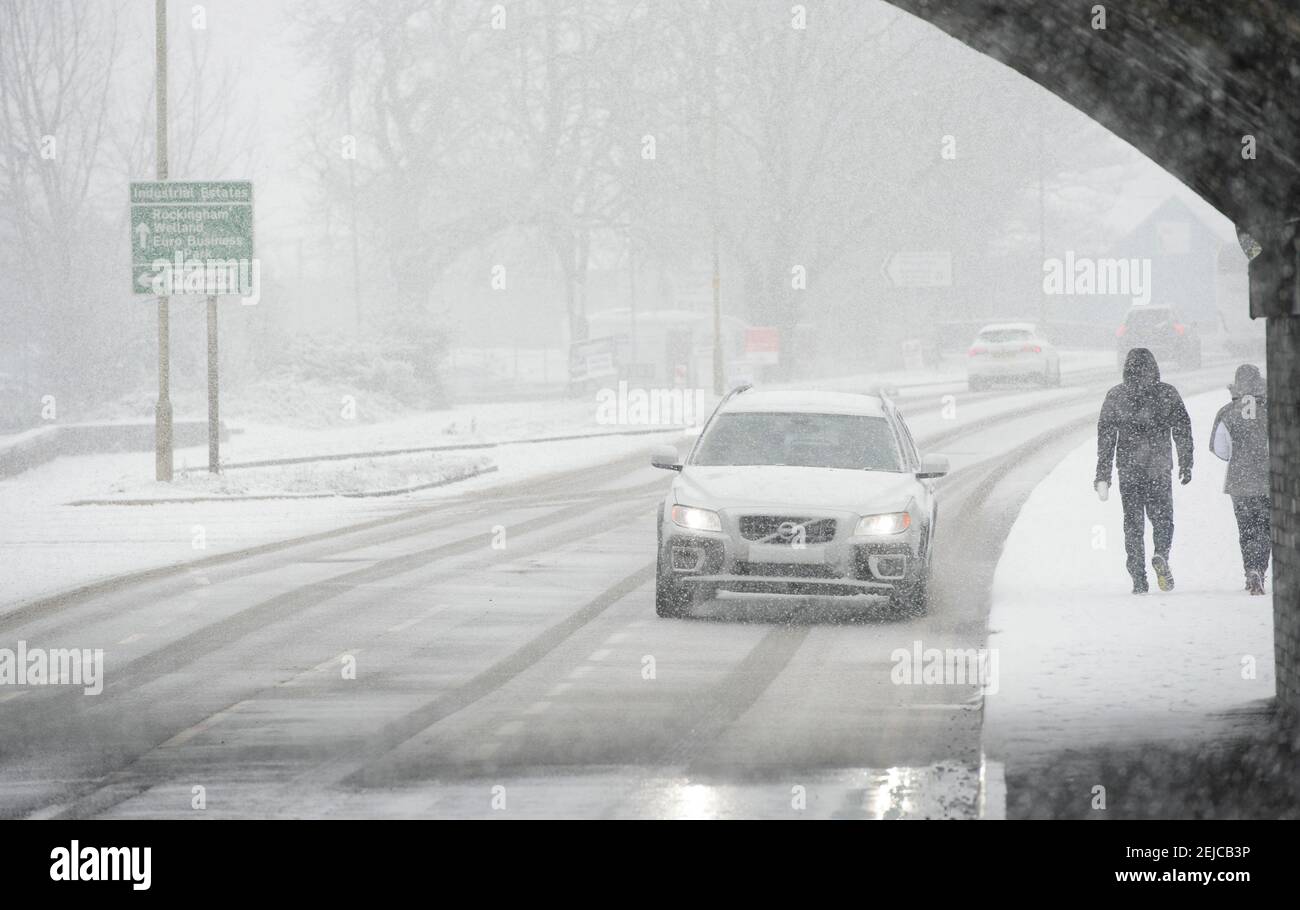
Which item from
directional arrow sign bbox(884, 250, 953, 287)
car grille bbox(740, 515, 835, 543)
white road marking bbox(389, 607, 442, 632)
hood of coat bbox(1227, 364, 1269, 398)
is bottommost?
white road marking bbox(389, 607, 442, 632)

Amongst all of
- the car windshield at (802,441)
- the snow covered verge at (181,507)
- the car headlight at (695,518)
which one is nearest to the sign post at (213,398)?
the snow covered verge at (181,507)

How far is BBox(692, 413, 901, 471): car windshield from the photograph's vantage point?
1388cm

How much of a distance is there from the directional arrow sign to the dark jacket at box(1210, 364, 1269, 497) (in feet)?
153

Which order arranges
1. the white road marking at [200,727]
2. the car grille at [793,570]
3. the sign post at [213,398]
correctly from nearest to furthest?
1. the white road marking at [200,727]
2. the car grille at [793,570]
3. the sign post at [213,398]

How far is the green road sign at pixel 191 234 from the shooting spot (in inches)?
1005

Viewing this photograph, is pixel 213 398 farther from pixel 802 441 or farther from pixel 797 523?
pixel 797 523

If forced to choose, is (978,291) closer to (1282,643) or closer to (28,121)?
(28,121)

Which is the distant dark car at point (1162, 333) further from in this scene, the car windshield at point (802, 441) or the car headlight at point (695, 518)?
the car headlight at point (695, 518)

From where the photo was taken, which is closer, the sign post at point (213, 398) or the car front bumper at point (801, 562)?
the car front bumper at point (801, 562)

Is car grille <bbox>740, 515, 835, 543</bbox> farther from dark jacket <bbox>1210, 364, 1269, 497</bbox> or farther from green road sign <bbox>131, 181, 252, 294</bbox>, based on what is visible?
green road sign <bbox>131, 181, 252, 294</bbox>

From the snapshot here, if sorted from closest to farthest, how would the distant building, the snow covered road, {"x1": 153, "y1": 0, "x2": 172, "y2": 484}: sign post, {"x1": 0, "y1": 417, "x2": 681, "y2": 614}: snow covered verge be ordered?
1. the snow covered road
2. {"x1": 0, "y1": 417, "x2": 681, "y2": 614}: snow covered verge
3. {"x1": 153, "y1": 0, "x2": 172, "y2": 484}: sign post
4. the distant building

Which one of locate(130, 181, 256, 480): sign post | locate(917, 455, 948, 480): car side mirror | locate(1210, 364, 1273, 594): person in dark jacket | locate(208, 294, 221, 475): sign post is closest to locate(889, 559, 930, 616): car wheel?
locate(917, 455, 948, 480): car side mirror
